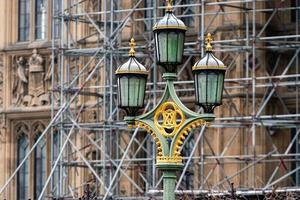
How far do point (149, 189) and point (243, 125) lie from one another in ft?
8.47

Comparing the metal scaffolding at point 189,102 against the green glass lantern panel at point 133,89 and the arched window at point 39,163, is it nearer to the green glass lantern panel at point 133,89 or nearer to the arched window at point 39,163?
the arched window at point 39,163

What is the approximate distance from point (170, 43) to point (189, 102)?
49.8 feet

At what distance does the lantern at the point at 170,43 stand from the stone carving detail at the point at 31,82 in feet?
61.7

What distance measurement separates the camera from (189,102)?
36781mm

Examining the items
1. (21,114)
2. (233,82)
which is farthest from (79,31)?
(233,82)

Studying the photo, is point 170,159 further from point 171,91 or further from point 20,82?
point 20,82

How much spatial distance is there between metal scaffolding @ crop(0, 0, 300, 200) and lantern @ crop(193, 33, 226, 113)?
11.7m

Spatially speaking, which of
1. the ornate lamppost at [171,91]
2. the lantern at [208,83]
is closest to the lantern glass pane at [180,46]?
the ornate lamppost at [171,91]

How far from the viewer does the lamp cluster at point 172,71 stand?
2142 cm

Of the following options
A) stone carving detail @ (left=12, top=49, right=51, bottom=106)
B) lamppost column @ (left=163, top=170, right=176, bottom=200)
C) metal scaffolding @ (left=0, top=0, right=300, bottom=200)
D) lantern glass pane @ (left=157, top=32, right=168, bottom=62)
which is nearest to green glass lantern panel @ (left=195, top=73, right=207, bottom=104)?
lantern glass pane @ (left=157, top=32, right=168, bottom=62)

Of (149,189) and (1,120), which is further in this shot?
(1,120)

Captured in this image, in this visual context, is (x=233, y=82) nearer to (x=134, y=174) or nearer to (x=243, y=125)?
(x=243, y=125)

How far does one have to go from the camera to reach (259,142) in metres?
35.6

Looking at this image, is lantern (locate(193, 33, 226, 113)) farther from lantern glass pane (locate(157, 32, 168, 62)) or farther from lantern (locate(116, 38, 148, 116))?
lantern (locate(116, 38, 148, 116))
